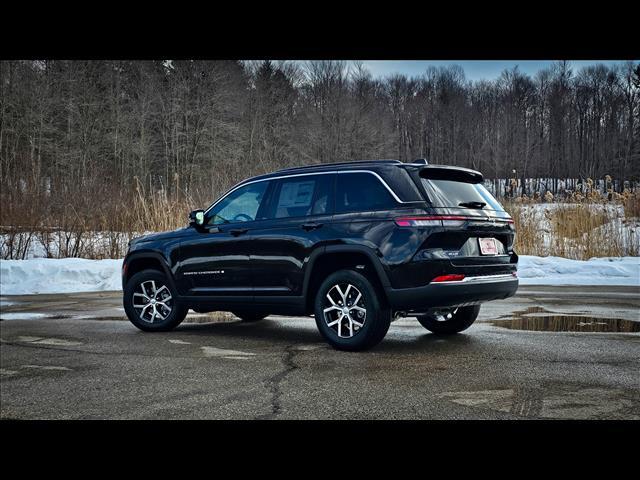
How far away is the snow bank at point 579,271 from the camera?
13.6m

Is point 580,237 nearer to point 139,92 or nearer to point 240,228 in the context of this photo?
point 240,228

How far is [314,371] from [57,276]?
433 inches

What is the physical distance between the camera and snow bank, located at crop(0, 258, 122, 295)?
1411cm

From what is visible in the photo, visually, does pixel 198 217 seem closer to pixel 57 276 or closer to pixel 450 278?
pixel 450 278

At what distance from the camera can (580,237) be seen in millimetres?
16172

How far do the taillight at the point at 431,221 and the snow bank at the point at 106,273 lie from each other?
834cm

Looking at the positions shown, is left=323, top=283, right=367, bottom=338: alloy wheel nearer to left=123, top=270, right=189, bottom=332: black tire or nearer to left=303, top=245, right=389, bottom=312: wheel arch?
left=303, top=245, right=389, bottom=312: wheel arch

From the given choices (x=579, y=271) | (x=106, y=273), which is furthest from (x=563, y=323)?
(x=106, y=273)

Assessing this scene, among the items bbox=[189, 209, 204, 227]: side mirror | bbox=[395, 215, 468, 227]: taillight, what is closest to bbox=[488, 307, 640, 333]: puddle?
bbox=[395, 215, 468, 227]: taillight

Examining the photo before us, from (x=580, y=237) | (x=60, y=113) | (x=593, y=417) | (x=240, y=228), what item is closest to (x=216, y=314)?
(x=240, y=228)

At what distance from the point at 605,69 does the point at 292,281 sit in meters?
39.4

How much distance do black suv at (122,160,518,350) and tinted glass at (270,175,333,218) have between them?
14mm

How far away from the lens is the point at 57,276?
48.4 ft

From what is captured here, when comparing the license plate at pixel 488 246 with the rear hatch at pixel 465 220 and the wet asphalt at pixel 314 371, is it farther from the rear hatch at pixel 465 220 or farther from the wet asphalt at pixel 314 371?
the wet asphalt at pixel 314 371
